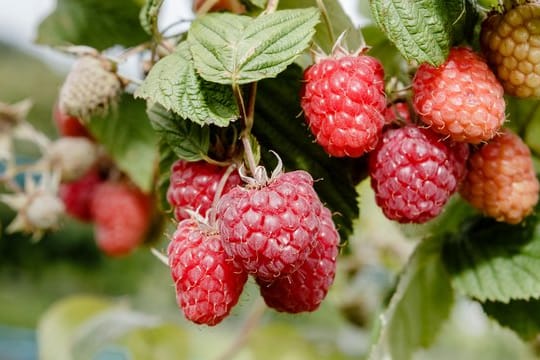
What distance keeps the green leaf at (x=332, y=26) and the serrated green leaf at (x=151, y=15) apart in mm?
133

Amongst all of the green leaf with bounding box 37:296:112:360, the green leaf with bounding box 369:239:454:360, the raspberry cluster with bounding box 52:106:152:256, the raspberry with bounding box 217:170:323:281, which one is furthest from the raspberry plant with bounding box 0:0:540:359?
the green leaf with bounding box 37:296:112:360

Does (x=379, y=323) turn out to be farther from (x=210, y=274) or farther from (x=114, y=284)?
(x=114, y=284)

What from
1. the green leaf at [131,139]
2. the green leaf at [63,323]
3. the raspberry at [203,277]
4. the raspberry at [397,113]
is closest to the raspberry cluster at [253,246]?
the raspberry at [203,277]

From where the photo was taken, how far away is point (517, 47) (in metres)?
0.67

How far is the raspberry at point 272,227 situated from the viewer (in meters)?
0.59

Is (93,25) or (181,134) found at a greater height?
(181,134)

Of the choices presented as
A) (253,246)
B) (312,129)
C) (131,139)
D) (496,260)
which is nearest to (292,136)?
(312,129)

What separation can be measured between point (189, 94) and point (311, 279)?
19 centimetres

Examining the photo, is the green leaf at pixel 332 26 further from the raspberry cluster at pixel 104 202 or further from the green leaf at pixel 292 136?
the raspberry cluster at pixel 104 202

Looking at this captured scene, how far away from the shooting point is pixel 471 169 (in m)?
0.77

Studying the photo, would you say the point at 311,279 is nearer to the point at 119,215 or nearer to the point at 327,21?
the point at 327,21

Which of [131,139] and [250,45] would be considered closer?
[250,45]

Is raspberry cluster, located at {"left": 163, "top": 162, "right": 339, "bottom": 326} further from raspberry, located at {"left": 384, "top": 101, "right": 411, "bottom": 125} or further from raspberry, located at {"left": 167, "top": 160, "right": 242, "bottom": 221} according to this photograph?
raspberry, located at {"left": 384, "top": 101, "right": 411, "bottom": 125}

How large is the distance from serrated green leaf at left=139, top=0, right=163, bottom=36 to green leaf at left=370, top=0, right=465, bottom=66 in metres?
0.21
